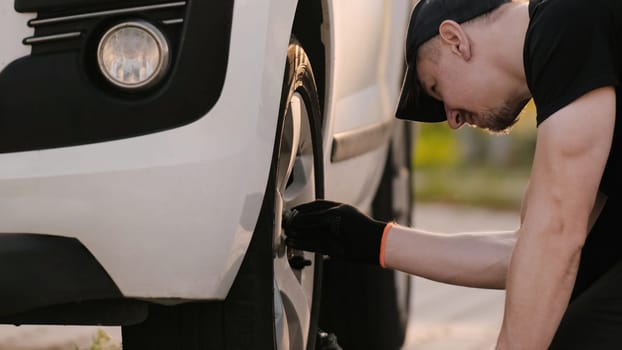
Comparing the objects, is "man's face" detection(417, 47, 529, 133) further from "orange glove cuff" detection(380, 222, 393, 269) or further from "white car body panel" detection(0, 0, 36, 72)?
"white car body panel" detection(0, 0, 36, 72)

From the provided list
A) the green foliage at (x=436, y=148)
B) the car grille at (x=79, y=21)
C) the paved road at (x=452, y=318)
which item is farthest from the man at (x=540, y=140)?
the green foliage at (x=436, y=148)

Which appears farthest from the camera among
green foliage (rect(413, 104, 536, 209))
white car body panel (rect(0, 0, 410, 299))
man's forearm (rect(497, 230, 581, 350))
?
green foliage (rect(413, 104, 536, 209))

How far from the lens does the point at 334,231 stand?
2.91 m

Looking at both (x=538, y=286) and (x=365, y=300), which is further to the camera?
(x=365, y=300)

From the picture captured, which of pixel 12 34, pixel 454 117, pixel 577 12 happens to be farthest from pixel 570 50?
pixel 12 34

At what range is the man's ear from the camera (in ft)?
8.32

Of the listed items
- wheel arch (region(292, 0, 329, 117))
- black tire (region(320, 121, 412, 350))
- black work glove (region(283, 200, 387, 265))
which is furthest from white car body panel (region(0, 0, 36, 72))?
black tire (region(320, 121, 412, 350))

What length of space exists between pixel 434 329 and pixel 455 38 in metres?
2.40

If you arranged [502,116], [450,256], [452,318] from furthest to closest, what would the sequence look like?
[452,318], [450,256], [502,116]

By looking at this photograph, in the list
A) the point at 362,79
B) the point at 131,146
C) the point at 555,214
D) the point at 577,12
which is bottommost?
the point at 555,214

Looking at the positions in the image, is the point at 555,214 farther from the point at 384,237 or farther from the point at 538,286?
the point at 384,237

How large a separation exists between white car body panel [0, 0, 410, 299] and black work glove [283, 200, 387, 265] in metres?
0.44

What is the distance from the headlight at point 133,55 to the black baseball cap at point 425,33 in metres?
0.56

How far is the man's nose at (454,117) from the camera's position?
2.72 metres
